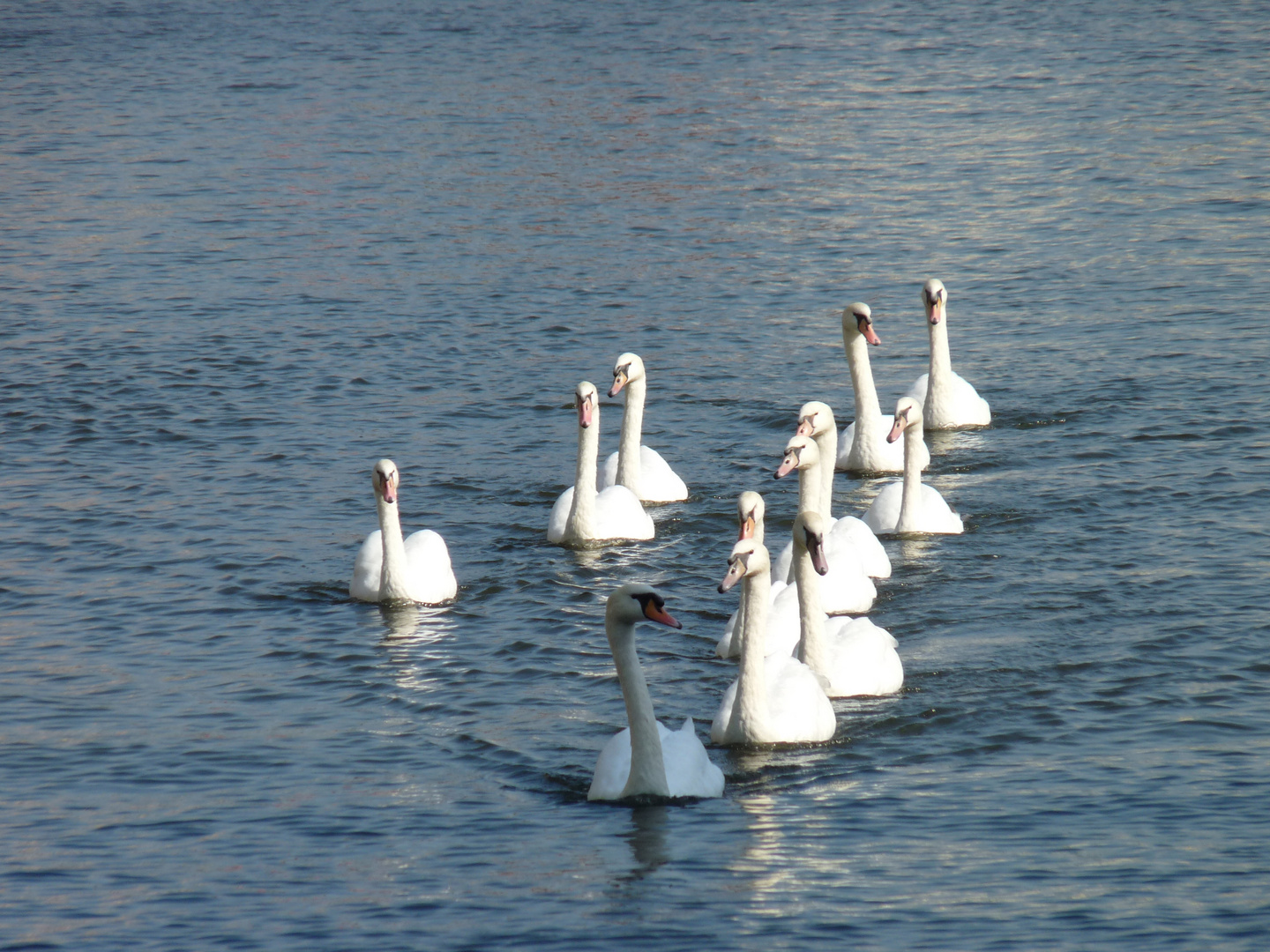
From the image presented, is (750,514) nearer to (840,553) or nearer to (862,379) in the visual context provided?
(840,553)

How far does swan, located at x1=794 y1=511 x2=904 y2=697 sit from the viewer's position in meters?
12.0

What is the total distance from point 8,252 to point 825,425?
1749 cm

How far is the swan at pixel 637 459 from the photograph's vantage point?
16719 millimetres

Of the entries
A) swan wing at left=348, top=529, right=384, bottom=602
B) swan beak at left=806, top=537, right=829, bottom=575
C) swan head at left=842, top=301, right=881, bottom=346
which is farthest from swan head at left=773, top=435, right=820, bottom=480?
swan head at left=842, top=301, right=881, bottom=346

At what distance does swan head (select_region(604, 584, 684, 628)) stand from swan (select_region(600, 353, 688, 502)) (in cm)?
565

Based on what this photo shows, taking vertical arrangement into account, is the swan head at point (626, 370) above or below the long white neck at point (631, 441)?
above

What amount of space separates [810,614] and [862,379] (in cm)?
574

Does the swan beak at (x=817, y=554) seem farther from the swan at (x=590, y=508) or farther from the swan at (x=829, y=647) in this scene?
the swan at (x=590, y=508)

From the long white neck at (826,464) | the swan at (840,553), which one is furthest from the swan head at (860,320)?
the swan at (840,553)

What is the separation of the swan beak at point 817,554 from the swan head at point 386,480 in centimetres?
387

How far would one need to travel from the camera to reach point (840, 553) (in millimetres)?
13664

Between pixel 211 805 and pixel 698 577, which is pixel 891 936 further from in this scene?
pixel 698 577

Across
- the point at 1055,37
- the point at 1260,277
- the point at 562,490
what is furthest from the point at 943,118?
the point at 562,490

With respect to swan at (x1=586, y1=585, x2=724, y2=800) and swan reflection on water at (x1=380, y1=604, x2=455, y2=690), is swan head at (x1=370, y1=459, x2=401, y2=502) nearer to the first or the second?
swan reflection on water at (x1=380, y1=604, x2=455, y2=690)
